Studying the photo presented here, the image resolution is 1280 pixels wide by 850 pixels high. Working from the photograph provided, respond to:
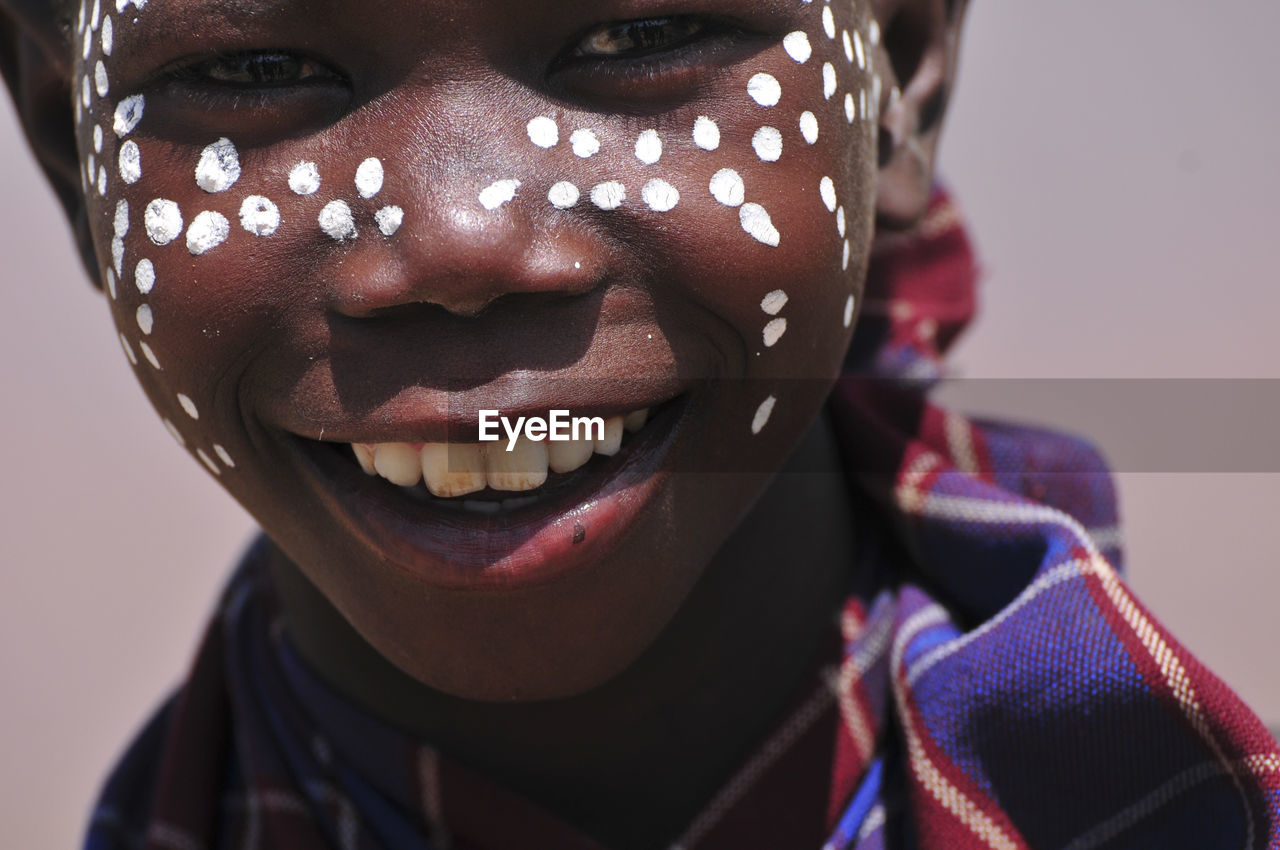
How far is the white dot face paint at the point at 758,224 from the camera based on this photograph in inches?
41.7

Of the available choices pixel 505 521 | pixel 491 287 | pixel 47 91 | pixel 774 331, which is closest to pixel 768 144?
pixel 774 331

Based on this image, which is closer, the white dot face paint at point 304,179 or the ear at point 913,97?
the white dot face paint at point 304,179

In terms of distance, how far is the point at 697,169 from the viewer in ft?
3.44

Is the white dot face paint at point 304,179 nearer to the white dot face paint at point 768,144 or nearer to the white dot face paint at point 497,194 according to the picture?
the white dot face paint at point 497,194

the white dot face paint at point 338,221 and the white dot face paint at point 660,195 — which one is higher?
the white dot face paint at point 338,221

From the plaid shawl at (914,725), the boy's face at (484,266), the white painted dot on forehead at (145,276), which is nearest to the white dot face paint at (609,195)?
the boy's face at (484,266)

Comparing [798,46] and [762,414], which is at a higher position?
[798,46]

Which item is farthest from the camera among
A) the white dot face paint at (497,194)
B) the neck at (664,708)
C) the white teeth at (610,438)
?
the neck at (664,708)

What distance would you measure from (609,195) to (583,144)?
43mm

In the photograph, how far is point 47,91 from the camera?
1349mm

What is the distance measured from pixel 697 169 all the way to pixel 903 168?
0.40m

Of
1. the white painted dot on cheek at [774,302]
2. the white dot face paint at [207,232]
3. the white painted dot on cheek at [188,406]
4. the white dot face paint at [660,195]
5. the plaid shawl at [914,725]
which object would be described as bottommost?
the plaid shawl at [914,725]

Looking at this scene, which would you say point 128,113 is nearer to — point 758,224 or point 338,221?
point 338,221

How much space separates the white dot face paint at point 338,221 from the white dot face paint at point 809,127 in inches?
14.3
